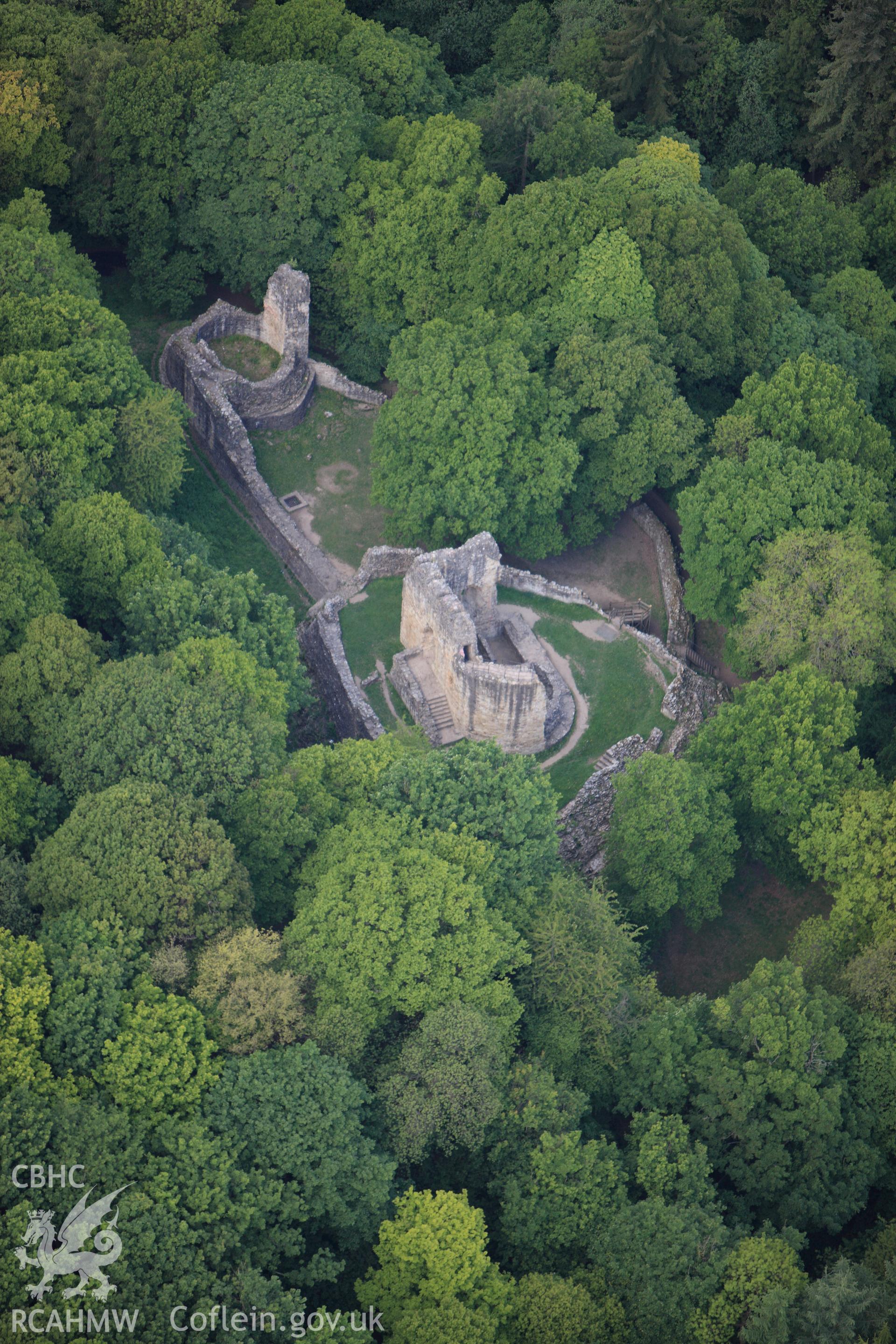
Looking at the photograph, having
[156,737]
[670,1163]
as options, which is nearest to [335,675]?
[156,737]

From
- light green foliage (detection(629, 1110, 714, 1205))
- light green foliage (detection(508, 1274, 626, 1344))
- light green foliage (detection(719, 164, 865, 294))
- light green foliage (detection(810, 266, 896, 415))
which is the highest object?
light green foliage (detection(719, 164, 865, 294))

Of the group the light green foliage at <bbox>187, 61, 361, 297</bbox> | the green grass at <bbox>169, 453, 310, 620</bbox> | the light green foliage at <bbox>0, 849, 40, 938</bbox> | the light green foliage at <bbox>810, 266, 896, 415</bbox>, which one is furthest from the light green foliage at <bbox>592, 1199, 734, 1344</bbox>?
the light green foliage at <bbox>187, 61, 361, 297</bbox>

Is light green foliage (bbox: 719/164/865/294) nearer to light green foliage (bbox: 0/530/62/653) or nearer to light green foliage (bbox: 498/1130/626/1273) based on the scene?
light green foliage (bbox: 0/530/62/653)

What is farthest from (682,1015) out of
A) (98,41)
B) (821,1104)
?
(98,41)

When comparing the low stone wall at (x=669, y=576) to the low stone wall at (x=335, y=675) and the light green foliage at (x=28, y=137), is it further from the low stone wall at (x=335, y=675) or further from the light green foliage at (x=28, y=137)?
the light green foliage at (x=28, y=137)

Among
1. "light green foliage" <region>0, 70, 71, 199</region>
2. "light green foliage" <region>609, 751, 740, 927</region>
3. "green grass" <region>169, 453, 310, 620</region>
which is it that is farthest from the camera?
"light green foliage" <region>0, 70, 71, 199</region>

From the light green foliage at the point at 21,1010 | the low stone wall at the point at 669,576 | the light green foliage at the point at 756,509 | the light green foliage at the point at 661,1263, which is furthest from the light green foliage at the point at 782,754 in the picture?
the light green foliage at the point at 21,1010
